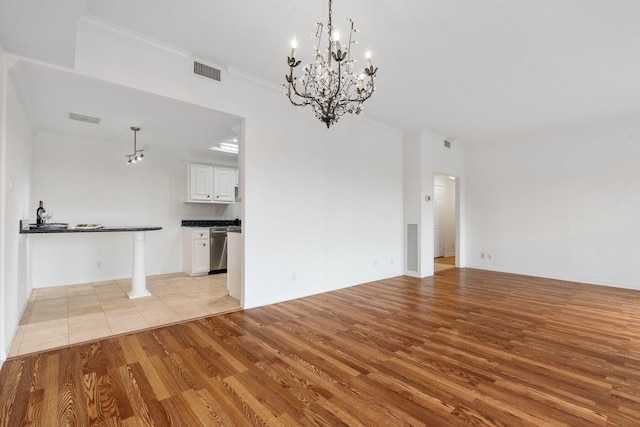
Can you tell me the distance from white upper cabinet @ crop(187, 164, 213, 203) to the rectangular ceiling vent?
10.3 ft

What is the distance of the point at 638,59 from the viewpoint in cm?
323

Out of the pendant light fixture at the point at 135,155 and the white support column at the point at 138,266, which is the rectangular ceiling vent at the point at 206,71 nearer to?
the pendant light fixture at the point at 135,155

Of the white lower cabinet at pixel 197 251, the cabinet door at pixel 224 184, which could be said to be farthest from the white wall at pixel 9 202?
the cabinet door at pixel 224 184

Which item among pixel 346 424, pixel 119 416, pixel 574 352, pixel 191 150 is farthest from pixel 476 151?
pixel 119 416

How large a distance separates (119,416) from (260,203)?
252 centimetres

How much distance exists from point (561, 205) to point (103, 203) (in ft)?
28.5

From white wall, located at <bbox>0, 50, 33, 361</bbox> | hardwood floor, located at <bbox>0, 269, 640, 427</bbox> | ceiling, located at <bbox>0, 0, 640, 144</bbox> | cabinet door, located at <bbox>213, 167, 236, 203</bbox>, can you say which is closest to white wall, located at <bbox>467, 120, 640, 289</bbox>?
ceiling, located at <bbox>0, 0, 640, 144</bbox>

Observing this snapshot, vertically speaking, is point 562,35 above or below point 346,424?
above

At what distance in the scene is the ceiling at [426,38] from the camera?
2.40 metres

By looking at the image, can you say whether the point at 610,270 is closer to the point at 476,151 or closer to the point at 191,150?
the point at 476,151

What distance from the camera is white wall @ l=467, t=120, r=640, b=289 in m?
5.12

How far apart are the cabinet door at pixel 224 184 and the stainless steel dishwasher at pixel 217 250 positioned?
87 centimetres

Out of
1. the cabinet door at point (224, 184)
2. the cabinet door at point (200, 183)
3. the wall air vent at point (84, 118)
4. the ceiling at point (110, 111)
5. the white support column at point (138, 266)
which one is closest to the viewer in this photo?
the ceiling at point (110, 111)

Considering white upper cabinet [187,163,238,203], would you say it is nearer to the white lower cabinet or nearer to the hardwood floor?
the white lower cabinet
